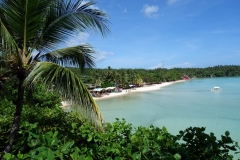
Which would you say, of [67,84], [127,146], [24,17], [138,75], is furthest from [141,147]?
[138,75]

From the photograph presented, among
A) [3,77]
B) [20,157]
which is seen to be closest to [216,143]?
[20,157]

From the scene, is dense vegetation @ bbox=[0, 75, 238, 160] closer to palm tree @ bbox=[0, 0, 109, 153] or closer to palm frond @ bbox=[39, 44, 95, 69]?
palm tree @ bbox=[0, 0, 109, 153]

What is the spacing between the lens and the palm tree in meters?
2.40

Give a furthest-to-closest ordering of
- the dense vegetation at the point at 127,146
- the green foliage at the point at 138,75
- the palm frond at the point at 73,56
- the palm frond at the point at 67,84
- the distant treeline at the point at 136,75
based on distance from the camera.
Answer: the green foliage at the point at 138,75 → the distant treeline at the point at 136,75 → the palm frond at the point at 73,56 → the palm frond at the point at 67,84 → the dense vegetation at the point at 127,146

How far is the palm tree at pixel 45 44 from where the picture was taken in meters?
2.40

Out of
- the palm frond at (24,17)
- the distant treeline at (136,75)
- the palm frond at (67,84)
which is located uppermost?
the palm frond at (24,17)

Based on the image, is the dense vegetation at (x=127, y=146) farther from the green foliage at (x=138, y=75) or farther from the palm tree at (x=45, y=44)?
the green foliage at (x=138, y=75)

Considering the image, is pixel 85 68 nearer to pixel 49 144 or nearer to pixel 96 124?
pixel 96 124

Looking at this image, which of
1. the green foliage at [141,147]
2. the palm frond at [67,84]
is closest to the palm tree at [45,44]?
the palm frond at [67,84]

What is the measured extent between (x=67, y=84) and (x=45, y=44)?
4.75 feet

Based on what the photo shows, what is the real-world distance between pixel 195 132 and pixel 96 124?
1185 millimetres

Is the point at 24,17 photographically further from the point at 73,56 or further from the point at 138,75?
the point at 138,75

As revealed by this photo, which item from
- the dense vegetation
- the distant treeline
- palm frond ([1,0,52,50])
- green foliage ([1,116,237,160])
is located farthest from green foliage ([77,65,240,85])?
A: green foliage ([1,116,237,160])

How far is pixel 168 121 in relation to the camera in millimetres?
16094
